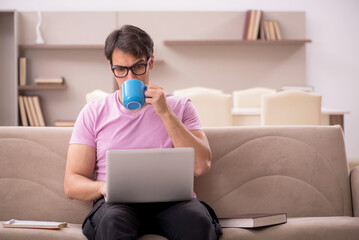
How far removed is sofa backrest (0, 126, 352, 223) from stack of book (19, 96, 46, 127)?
360 centimetres

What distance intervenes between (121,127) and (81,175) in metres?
0.23

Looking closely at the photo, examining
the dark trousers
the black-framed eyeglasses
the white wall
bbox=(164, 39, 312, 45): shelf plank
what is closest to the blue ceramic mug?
the black-framed eyeglasses

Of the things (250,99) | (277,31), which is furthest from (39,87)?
(277,31)

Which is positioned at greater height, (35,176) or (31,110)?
(31,110)

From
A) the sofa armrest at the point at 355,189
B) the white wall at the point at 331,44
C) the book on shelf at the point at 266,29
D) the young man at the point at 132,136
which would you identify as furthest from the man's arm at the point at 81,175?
the white wall at the point at 331,44

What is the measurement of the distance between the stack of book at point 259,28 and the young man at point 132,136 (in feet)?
12.7

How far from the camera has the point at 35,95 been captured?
5.72 metres

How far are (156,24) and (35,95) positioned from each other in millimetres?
1664

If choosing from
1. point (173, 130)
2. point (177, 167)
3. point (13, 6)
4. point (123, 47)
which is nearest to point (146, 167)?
point (177, 167)

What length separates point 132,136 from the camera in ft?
5.86

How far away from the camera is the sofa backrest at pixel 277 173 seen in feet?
6.50

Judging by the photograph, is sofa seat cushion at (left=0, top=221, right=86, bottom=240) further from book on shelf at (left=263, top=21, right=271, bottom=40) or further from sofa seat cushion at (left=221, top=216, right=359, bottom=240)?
book on shelf at (left=263, top=21, right=271, bottom=40)

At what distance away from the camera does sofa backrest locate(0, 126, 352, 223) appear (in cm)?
197

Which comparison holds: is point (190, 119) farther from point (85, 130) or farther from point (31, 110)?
point (31, 110)
